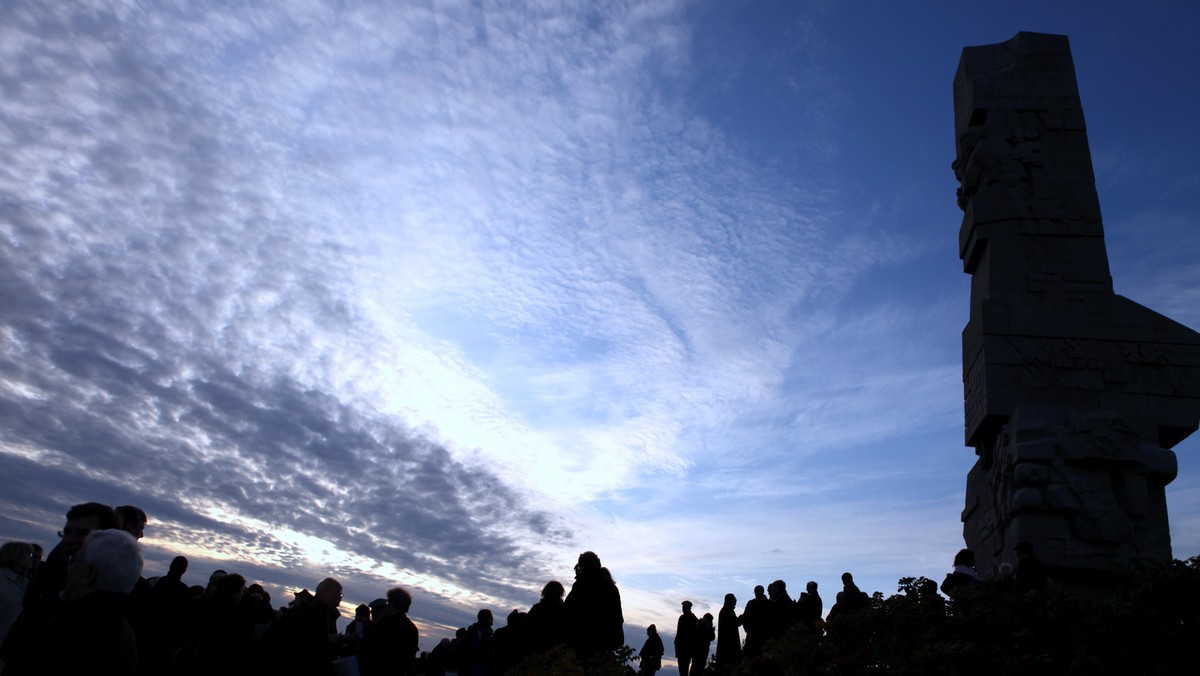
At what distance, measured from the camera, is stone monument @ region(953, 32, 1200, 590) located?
12.0 m

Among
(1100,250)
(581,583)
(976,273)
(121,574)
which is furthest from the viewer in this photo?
(976,273)

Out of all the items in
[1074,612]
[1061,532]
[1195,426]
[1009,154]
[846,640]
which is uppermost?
[1009,154]

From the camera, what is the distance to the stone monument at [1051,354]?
39.4 ft

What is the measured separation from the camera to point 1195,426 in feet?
40.9

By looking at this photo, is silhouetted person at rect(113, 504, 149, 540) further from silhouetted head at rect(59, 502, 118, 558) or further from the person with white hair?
the person with white hair

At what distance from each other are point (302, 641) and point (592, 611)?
352cm

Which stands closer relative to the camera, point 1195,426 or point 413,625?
point 413,625

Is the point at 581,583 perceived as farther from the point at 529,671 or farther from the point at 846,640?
the point at 846,640

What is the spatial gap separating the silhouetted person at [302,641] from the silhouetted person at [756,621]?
7168 mm

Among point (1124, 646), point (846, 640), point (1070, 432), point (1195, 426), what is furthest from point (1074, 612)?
point (1195, 426)

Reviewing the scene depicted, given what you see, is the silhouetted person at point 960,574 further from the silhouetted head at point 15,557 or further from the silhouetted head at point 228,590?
the silhouetted head at point 15,557

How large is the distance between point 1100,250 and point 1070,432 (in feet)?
11.3

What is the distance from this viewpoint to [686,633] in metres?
13.7

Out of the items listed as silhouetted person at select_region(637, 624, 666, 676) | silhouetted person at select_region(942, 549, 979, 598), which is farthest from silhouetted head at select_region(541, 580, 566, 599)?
silhouetted person at select_region(637, 624, 666, 676)
